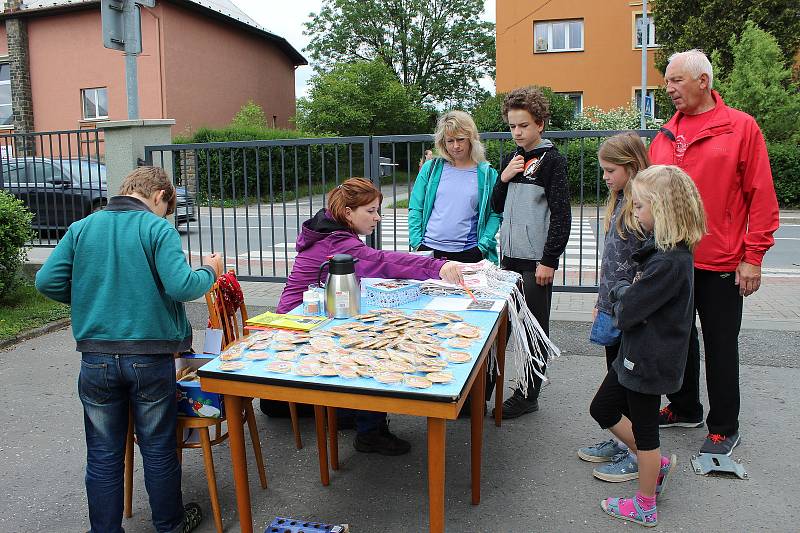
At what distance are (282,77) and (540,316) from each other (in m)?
32.0

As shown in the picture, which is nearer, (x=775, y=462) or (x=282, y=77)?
(x=775, y=462)

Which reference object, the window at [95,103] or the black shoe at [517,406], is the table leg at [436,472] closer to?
the black shoe at [517,406]

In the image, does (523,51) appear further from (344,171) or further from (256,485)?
(256,485)

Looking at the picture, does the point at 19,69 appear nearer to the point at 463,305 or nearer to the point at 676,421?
the point at 463,305

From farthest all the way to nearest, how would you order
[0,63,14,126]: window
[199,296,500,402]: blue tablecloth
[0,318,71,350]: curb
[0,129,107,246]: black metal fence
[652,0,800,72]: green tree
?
[0,63,14,126]: window, [652,0,800,72]: green tree, [0,129,107,246]: black metal fence, [0,318,71,350]: curb, [199,296,500,402]: blue tablecloth

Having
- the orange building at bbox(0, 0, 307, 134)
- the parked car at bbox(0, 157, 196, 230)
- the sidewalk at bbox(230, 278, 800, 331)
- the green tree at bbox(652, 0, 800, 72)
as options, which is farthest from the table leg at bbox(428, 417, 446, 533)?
the orange building at bbox(0, 0, 307, 134)

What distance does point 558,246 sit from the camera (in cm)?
413

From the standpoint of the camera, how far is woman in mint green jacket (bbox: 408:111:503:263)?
4.47 m

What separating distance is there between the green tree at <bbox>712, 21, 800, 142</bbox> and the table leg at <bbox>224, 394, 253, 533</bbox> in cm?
1999

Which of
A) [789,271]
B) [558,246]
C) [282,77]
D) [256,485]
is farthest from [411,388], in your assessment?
[282,77]

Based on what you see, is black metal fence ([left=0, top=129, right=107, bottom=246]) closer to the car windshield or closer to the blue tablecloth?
the car windshield

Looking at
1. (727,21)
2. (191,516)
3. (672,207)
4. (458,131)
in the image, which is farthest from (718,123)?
(727,21)

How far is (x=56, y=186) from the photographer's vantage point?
8305mm

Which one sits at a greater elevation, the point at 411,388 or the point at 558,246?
the point at 558,246
